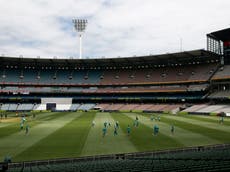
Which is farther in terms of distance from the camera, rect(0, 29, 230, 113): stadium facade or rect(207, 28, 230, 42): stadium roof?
rect(0, 29, 230, 113): stadium facade

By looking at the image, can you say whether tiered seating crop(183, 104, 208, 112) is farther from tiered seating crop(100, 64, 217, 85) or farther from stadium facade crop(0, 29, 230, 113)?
tiered seating crop(100, 64, 217, 85)

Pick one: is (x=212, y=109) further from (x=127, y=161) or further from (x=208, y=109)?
(x=127, y=161)

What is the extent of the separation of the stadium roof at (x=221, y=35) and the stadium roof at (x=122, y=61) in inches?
219

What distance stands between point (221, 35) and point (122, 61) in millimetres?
35423

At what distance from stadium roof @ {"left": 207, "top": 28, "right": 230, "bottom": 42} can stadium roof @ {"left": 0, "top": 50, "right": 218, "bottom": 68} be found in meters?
5.57

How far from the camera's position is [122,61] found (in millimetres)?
A: 98000

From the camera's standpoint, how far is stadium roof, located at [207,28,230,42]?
77.3 meters

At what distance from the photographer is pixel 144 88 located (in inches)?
3777

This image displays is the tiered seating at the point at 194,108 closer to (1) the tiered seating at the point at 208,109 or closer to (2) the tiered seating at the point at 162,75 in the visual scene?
(1) the tiered seating at the point at 208,109

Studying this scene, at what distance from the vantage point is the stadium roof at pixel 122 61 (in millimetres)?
85625

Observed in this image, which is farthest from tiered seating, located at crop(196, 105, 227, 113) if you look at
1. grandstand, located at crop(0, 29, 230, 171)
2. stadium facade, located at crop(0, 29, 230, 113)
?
stadium facade, located at crop(0, 29, 230, 113)

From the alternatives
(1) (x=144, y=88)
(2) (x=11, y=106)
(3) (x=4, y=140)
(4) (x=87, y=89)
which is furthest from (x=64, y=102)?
(3) (x=4, y=140)

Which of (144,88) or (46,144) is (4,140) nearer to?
(46,144)

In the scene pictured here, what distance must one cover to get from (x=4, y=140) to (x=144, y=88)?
72.0 m
